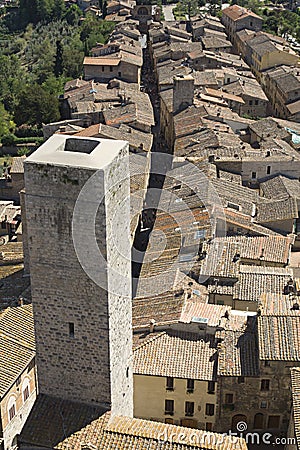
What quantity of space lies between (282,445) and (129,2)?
283 ft

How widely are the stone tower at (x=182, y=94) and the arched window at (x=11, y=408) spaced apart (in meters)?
31.4

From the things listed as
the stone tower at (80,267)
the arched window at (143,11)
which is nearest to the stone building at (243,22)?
the arched window at (143,11)

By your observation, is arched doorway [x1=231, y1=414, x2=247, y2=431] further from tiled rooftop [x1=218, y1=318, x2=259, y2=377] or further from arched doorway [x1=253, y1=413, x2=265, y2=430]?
tiled rooftop [x1=218, y1=318, x2=259, y2=377]

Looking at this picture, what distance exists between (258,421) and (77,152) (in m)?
11.8

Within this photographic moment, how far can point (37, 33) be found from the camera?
93250mm

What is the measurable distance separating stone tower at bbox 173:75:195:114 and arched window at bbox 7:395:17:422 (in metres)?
31.4

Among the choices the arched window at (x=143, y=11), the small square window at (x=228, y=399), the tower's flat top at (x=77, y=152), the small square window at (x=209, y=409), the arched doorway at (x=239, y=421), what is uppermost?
the tower's flat top at (x=77, y=152)

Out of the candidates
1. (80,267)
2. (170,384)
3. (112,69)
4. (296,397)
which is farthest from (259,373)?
(112,69)

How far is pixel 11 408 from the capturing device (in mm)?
19625

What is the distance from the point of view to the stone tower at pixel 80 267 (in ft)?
48.6

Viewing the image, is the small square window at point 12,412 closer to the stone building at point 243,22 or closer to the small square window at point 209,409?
the small square window at point 209,409

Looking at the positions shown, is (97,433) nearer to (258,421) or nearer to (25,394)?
(25,394)

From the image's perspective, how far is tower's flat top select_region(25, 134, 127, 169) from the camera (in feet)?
48.5

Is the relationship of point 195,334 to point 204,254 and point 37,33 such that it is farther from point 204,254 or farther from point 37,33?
point 37,33
